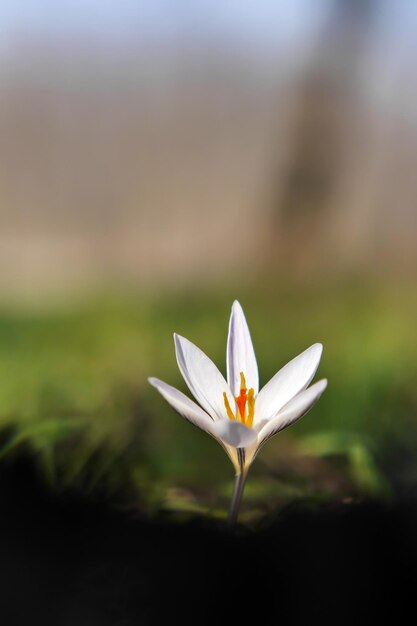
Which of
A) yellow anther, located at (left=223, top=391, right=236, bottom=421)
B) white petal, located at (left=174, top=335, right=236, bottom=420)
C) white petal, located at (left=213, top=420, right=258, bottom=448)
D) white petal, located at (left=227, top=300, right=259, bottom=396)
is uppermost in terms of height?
white petal, located at (left=227, top=300, right=259, bottom=396)

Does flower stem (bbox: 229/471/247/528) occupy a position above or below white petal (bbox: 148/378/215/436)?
below

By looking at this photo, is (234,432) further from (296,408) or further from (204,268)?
(204,268)

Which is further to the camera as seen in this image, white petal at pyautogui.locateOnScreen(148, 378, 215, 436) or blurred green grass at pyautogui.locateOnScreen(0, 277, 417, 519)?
blurred green grass at pyautogui.locateOnScreen(0, 277, 417, 519)

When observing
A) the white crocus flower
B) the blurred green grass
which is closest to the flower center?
the white crocus flower

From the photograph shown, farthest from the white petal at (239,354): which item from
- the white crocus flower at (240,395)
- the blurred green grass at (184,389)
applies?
the blurred green grass at (184,389)

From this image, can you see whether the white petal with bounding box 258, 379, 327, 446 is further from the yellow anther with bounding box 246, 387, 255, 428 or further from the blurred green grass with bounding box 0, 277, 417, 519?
the blurred green grass with bounding box 0, 277, 417, 519

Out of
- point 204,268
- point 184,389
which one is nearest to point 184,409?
point 184,389
